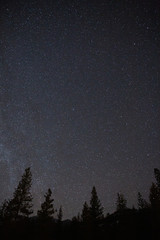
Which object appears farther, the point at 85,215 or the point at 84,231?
the point at 85,215

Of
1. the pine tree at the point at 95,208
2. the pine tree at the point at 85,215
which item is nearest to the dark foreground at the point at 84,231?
the pine tree at the point at 85,215

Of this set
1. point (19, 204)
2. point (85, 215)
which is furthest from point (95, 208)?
point (19, 204)

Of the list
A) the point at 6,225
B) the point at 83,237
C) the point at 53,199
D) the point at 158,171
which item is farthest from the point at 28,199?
the point at 158,171

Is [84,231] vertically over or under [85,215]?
under

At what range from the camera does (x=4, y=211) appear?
2731 cm

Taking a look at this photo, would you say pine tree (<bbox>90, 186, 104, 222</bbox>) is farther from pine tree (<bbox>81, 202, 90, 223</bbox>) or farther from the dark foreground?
the dark foreground

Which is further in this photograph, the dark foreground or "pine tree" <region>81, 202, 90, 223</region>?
"pine tree" <region>81, 202, 90, 223</region>

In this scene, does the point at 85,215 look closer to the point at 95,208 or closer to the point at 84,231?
the point at 95,208

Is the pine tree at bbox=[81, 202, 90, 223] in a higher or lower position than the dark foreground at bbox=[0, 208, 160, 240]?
higher

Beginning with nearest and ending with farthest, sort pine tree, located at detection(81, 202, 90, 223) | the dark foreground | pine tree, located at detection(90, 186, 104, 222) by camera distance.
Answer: the dark foreground → pine tree, located at detection(81, 202, 90, 223) → pine tree, located at detection(90, 186, 104, 222)

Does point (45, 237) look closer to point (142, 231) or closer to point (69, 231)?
point (69, 231)

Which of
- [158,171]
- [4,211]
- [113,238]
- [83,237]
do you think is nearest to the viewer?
[113,238]

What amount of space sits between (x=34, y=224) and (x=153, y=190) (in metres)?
29.4

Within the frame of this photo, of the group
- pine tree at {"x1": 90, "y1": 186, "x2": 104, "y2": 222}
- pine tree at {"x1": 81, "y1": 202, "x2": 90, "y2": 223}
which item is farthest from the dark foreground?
pine tree at {"x1": 90, "y1": 186, "x2": 104, "y2": 222}
